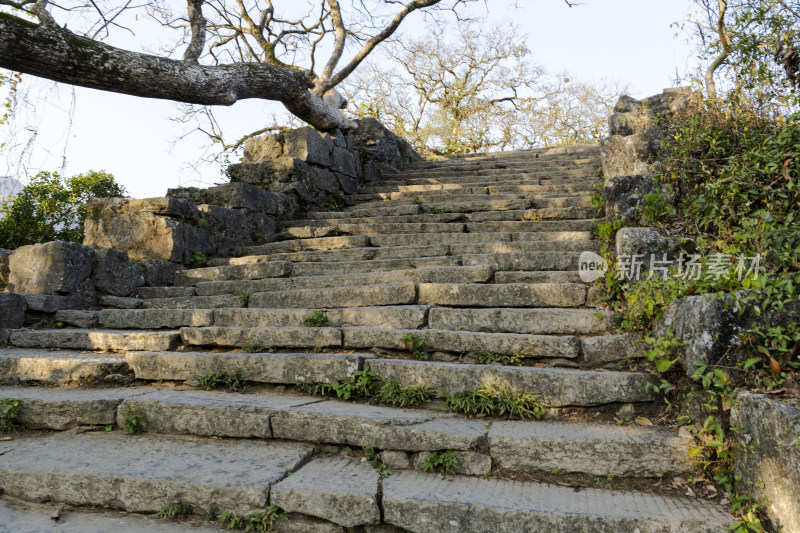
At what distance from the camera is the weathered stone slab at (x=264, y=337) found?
11.8 ft

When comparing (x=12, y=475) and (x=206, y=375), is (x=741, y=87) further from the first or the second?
(x=12, y=475)

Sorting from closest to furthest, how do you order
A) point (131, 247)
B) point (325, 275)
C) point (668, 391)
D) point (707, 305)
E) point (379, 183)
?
1. point (707, 305)
2. point (668, 391)
3. point (325, 275)
4. point (131, 247)
5. point (379, 183)

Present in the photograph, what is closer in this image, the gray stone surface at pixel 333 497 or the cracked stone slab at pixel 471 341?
the gray stone surface at pixel 333 497

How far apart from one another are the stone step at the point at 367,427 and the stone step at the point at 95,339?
53 cm

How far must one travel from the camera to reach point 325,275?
4914mm

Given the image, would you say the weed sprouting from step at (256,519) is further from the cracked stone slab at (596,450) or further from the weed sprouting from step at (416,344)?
the weed sprouting from step at (416,344)

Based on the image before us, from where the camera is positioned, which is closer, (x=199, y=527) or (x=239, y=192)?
(x=199, y=527)

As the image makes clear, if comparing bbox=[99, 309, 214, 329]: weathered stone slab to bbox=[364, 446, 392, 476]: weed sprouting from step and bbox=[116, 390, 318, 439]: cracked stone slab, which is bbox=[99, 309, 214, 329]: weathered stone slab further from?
bbox=[364, 446, 392, 476]: weed sprouting from step

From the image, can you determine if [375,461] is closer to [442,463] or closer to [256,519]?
[442,463]

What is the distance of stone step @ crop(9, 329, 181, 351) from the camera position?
3898 mm

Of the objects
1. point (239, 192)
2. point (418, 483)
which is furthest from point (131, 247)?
point (418, 483)

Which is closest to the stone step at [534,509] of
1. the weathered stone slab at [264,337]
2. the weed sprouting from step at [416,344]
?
the weed sprouting from step at [416,344]

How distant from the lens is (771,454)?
1.90 metres

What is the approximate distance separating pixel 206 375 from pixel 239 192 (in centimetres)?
348
